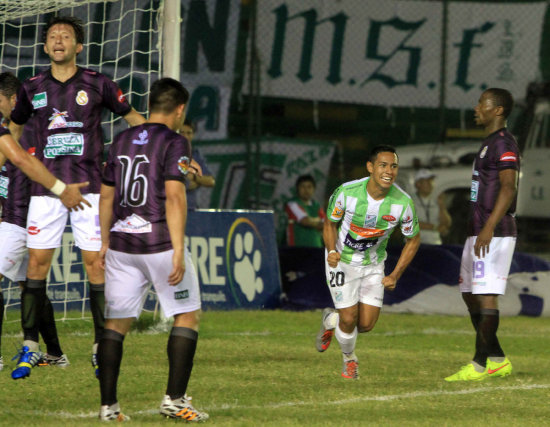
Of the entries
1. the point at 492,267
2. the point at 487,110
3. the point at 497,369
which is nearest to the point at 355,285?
the point at 492,267

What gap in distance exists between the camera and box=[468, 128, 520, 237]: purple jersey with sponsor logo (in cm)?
789

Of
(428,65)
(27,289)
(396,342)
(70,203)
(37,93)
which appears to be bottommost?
(396,342)

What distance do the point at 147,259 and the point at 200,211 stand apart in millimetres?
7192

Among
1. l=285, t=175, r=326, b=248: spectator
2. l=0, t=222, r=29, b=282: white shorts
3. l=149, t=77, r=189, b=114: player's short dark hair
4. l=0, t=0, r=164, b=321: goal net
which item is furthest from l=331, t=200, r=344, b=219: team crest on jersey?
l=285, t=175, r=326, b=248: spectator

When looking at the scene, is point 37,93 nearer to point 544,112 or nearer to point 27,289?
point 27,289

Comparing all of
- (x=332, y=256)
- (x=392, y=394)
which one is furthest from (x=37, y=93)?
(x=392, y=394)

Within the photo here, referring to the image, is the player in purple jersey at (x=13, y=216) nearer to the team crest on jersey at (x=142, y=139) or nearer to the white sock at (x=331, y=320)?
the white sock at (x=331, y=320)

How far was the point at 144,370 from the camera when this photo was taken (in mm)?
7699

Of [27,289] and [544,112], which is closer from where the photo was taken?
[27,289]

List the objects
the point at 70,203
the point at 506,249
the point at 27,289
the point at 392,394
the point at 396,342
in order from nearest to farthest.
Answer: the point at 70,203, the point at 392,394, the point at 27,289, the point at 506,249, the point at 396,342

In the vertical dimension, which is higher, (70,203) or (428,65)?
(428,65)

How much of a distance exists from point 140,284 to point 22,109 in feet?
6.95

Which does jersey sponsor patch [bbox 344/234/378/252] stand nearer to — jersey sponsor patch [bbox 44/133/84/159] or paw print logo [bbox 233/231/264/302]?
jersey sponsor patch [bbox 44/133/84/159]

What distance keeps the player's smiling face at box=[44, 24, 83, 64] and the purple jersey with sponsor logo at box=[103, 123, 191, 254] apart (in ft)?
5.25
